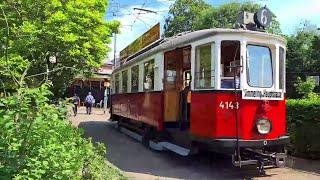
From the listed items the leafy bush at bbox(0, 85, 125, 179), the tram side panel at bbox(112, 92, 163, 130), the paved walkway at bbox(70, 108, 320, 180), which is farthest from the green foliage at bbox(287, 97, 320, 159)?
the leafy bush at bbox(0, 85, 125, 179)

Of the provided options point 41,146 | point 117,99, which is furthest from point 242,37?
point 117,99

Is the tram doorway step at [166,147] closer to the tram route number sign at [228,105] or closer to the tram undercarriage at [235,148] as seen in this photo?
the tram undercarriage at [235,148]

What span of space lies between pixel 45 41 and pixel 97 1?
352 centimetres

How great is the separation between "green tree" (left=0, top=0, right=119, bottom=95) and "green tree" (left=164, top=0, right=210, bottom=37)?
41.4 m

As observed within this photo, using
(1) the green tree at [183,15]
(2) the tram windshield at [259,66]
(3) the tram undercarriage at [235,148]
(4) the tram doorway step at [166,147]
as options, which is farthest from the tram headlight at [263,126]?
(1) the green tree at [183,15]

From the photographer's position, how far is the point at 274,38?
11.1 m

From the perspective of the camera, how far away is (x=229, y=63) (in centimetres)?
1077

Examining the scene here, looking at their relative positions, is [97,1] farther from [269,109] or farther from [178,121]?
[269,109]

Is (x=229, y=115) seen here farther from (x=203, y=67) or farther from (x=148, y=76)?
(x=148, y=76)

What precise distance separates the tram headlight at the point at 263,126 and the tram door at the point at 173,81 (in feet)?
9.40

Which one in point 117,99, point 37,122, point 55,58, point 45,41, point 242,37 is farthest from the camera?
point 117,99

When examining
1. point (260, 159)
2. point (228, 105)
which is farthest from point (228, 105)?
point (260, 159)

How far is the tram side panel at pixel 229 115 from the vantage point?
34.0ft

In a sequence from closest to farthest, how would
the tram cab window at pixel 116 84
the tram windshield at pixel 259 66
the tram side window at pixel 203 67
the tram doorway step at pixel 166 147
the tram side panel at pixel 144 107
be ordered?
1. the tram windshield at pixel 259 66
2. the tram side window at pixel 203 67
3. the tram doorway step at pixel 166 147
4. the tram side panel at pixel 144 107
5. the tram cab window at pixel 116 84
